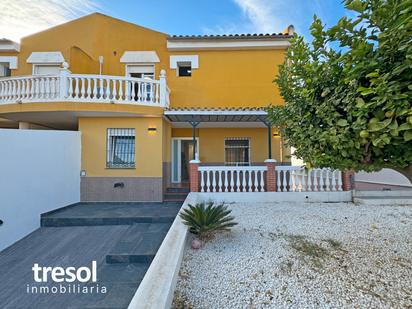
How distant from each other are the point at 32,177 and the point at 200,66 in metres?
8.94

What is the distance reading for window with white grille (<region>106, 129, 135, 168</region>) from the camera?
30.2ft

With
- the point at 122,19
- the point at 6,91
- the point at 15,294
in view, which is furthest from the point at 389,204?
the point at 6,91

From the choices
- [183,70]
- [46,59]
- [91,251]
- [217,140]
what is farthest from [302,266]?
[46,59]

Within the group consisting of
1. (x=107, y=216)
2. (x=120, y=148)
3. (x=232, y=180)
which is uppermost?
(x=120, y=148)

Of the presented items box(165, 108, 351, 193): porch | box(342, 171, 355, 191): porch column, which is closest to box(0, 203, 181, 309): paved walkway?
box(165, 108, 351, 193): porch

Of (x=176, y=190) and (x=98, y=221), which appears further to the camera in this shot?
(x=176, y=190)

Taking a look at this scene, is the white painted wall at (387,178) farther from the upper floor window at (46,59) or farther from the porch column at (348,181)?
the upper floor window at (46,59)

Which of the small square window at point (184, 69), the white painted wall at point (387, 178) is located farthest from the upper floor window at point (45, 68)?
the white painted wall at point (387, 178)

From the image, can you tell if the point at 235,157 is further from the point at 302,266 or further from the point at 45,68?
the point at 45,68

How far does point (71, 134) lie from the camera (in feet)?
27.7

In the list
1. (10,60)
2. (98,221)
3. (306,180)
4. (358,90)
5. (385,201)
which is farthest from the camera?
(10,60)

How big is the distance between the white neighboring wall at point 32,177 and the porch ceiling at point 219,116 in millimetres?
4383

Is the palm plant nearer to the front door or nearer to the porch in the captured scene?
the porch

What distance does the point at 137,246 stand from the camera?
4941 mm
